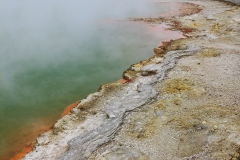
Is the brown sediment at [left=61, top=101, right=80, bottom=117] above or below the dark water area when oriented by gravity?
below

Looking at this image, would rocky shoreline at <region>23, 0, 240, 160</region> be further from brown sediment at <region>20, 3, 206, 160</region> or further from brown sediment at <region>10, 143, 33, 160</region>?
brown sediment at <region>10, 143, 33, 160</region>

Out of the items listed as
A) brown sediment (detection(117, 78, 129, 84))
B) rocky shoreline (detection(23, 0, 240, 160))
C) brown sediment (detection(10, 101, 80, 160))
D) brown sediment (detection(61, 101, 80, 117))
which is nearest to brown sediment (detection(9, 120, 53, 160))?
brown sediment (detection(10, 101, 80, 160))

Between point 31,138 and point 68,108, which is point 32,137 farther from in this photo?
point 68,108

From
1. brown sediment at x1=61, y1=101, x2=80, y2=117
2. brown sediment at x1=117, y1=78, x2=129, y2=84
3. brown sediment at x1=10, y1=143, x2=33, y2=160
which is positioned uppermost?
brown sediment at x1=117, y1=78, x2=129, y2=84

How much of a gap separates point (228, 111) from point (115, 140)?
2182mm

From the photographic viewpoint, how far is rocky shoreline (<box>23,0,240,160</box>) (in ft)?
14.1

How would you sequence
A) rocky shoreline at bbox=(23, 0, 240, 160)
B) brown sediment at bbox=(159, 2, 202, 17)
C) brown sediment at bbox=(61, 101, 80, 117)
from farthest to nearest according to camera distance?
brown sediment at bbox=(159, 2, 202, 17), brown sediment at bbox=(61, 101, 80, 117), rocky shoreline at bbox=(23, 0, 240, 160)

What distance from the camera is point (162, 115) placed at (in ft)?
16.8

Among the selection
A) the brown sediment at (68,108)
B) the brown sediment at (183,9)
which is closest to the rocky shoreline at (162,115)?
the brown sediment at (68,108)

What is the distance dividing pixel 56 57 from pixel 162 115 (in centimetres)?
474

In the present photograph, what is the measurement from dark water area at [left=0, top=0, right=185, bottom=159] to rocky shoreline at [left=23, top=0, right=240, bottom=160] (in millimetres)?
704

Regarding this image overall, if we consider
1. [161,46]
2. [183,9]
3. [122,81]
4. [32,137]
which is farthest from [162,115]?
[183,9]

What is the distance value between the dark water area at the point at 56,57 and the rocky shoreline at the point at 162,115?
0.70 metres

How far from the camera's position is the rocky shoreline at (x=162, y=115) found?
4293 mm
